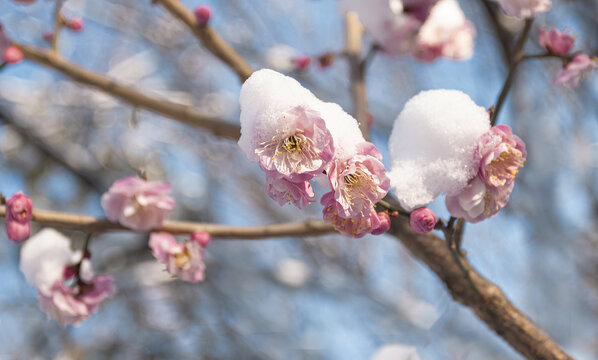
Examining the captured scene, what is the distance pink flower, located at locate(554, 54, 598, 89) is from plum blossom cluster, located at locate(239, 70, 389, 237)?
24.2 inches

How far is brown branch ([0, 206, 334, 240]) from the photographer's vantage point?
3.26 feet

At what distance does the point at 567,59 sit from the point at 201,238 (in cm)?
87

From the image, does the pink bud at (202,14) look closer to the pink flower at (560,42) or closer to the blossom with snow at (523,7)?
the blossom with snow at (523,7)

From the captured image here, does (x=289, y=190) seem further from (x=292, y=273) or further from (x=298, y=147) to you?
(x=292, y=273)

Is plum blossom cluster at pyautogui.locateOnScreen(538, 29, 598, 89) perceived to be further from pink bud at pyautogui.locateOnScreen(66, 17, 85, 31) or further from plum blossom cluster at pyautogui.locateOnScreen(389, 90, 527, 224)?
pink bud at pyautogui.locateOnScreen(66, 17, 85, 31)

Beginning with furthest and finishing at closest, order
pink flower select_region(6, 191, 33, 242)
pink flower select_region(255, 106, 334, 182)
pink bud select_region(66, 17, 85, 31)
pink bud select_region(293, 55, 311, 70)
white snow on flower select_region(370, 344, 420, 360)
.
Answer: pink bud select_region(293, 55, 311, 70)
pink bud select_region(66, 17, 85, 31)
white snow on flower select_region(370, 344, 420, 360)
pink flower select_region(6, 191, 33, 242)
pink flower select_region(255, 106, 334, 182)

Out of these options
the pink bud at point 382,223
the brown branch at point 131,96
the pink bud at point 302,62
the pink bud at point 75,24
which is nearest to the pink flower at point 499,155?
the pink bud at point 382,223

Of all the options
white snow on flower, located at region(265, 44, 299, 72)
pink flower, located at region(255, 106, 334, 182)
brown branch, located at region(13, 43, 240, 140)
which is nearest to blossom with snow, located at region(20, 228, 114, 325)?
brown branch, located at region(13, 43, 240, 140)

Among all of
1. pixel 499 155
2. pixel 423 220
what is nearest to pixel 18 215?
pixel 423 220

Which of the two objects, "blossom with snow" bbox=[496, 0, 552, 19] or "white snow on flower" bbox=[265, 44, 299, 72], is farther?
"white snow on flower" bbox=[265, 44, 299, 72]

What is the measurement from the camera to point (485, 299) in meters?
0.96

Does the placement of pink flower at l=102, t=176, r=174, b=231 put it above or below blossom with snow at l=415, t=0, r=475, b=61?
below

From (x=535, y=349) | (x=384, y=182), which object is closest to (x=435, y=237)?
(x=535, y=349)

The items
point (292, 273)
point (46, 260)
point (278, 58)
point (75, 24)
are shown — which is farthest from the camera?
point (292, 273)
